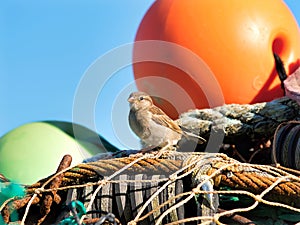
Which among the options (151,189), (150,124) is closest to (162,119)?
(150,124)

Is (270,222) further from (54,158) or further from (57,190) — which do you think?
(54,158)

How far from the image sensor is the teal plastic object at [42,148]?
2719 millimetres

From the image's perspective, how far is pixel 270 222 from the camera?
117cm

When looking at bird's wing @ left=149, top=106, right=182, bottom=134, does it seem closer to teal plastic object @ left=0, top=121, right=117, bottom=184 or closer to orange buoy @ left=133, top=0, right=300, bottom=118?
orange buoy @ left=133, top=0, right=300, bottom=118

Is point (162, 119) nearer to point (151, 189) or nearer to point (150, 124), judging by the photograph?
point (150, 124)

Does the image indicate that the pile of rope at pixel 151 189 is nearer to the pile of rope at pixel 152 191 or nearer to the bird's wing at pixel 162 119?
the pile of rope at pixel 152 191

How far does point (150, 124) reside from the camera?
6.84ft

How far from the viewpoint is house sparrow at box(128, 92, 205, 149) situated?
200cm

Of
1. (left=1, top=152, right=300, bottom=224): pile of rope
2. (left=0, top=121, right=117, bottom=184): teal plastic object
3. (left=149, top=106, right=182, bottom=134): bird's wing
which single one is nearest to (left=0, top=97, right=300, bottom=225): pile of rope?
(left=1, top=152, right=300, bottom=224): pile of rope

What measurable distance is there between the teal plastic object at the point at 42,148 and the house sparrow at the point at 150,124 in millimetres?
637

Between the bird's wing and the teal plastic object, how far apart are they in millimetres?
723

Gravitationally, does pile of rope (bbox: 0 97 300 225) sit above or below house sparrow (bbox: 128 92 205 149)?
below

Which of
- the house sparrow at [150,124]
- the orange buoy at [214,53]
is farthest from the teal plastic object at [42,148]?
the orange buoy at [214,53]

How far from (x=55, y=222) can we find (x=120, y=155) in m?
0.51
